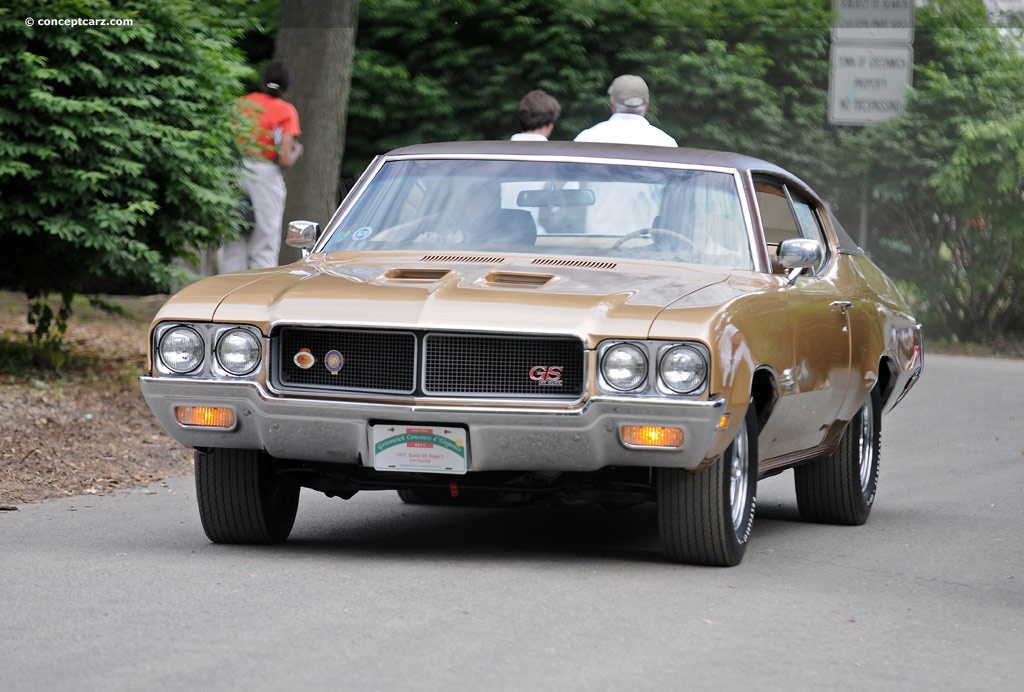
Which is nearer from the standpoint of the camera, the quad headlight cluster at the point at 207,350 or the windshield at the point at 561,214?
the quad headlight cluster at the point at 207,350

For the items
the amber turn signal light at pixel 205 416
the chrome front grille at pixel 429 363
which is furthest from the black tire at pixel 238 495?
the chrome front grille at pixel 429 363

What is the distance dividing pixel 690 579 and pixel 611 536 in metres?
Answer: 1.28

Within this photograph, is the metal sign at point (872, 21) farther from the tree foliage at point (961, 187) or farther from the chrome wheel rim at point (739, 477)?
the chrome wheel rim at point (739, 477)

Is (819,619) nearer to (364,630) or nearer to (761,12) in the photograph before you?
(364,630)

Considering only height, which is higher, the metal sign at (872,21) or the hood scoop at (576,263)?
the metal sign at (872,21)

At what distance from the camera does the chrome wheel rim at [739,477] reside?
6977 millimetres

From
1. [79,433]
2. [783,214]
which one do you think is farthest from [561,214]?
[79,433]

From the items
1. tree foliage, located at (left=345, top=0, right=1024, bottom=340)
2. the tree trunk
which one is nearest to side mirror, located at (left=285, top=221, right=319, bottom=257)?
the tree trunk

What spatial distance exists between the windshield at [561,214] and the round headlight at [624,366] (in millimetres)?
1137

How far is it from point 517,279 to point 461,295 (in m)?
0.34

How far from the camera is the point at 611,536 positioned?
7926 millimetres

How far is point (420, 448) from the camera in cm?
656

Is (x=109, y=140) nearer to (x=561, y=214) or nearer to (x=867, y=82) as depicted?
(x=561, y=214)

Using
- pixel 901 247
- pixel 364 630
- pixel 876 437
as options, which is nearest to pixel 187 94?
pixel 876 437
